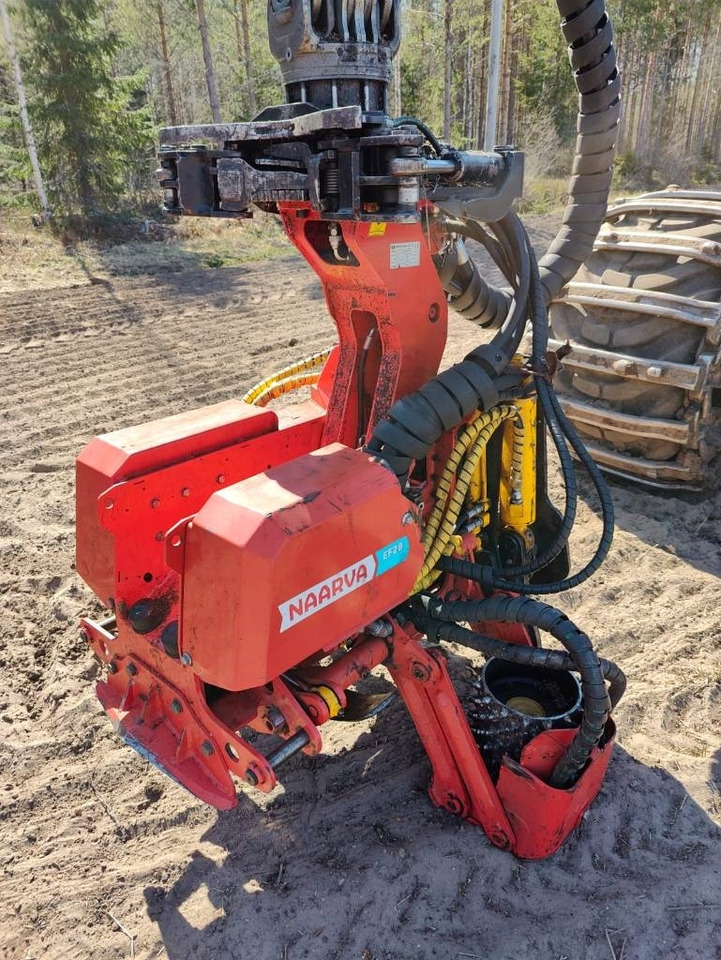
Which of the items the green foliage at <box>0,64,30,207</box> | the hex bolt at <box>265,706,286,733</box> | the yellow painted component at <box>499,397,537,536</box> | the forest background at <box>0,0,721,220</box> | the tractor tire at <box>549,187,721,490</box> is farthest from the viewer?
the green foliage at <box>0,64,30,207</box>

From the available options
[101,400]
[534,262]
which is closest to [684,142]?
[101,400]

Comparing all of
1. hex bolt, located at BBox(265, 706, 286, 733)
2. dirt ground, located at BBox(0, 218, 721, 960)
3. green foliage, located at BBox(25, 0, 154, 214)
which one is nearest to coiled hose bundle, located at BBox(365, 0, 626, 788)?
dirt ground, located at BBox(0, 218, 721, 960)

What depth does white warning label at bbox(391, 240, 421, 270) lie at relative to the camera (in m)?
2.42

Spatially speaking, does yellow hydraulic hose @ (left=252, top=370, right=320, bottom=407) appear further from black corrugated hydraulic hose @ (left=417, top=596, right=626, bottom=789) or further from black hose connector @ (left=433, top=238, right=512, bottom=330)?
black corrugated hydraulic hose @ (left=417, top=596, right=626, bottom=789)

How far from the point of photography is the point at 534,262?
8.89ft

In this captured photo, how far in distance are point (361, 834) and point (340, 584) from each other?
1.16m

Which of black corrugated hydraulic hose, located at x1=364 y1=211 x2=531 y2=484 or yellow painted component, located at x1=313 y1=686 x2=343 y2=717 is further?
black corrugated hydraulic hose, located at x1=364 y1=211 x2=531 y2=484

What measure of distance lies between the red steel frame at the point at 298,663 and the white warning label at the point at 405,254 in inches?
0.7

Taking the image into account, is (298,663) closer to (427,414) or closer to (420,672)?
(420,672)

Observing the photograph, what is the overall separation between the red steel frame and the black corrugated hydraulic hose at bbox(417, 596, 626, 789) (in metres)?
0.07

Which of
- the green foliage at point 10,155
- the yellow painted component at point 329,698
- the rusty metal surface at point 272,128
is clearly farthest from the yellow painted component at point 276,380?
the green foliage at point 10,155

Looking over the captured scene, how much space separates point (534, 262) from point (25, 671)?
2.82 m

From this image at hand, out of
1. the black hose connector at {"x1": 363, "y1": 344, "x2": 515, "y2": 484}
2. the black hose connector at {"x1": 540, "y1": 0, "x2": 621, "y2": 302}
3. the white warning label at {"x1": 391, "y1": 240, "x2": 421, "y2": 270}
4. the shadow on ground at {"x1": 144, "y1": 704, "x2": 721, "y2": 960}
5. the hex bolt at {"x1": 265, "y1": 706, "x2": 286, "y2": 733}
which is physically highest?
the black hose connector at {"x1": 540, "y1": 0, "x2": 621, "y2": 302}

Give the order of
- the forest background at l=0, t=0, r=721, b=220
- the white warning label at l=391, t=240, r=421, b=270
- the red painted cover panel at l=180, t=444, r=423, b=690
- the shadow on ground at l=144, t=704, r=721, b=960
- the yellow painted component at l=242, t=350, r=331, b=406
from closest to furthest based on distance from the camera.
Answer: the red painted cover panel at l=180, t=444, r=423, b=690 → the shadow on ground at l=144, t=704, r=721, b=960 → the white warning label at l=391, t=240, r=421, b=270 → the yellow painted component at l=242, t=350, r=331, b=406 → the forest background at l=0, t=0, r=721, b=220
